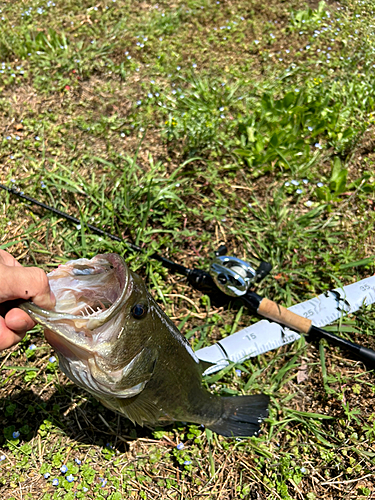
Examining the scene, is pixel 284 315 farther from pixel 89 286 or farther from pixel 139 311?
pixel 89 286

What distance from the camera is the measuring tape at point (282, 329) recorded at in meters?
3.23

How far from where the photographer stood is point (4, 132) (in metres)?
4.46

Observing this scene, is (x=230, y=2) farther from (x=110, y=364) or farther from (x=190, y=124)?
(x=110, y=364)

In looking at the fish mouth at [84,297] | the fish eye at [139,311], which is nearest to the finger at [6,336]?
the fish mouth at [84,297]

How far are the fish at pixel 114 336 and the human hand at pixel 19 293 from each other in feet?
0.16

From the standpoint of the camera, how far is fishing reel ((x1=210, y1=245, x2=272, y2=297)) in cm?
327

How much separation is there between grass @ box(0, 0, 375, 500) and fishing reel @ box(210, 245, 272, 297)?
0.97ft

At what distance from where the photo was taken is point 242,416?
2.94 metres

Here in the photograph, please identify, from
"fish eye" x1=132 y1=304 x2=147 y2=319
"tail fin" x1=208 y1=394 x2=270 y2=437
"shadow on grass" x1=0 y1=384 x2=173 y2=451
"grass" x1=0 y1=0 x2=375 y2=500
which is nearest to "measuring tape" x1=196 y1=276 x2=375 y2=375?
"grass" x1=0 y1=0 x2=375 y2=500

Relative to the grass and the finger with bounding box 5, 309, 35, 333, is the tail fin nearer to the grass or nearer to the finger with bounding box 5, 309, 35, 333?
A: the grass

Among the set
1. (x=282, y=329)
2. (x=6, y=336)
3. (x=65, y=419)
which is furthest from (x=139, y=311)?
(x=282, y=329)

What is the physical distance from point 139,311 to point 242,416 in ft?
4.64

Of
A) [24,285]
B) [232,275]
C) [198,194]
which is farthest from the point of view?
[198,194]

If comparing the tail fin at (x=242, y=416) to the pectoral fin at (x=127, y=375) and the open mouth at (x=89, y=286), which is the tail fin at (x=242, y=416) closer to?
the pectoral fin at (x=127, y=375)
